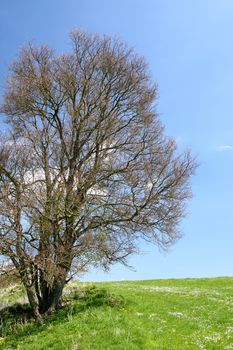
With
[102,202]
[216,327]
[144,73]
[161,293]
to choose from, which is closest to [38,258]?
[102,202]

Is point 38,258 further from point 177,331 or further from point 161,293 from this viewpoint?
point 161,293

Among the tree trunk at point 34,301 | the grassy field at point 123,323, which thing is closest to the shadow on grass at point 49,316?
the grassy field at point 123,323

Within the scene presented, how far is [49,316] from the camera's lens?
21.6 meters

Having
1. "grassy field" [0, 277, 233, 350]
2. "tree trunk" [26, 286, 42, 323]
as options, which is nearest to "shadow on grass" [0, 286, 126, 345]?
"grassy field" [0, 277, 233, 350]

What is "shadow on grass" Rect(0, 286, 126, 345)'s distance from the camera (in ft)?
66.3

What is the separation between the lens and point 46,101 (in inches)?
1038

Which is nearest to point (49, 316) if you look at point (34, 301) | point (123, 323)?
point (34, 301)

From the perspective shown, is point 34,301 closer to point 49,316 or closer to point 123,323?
point 49,316

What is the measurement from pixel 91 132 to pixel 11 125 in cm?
574

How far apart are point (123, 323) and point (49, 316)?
5.20m

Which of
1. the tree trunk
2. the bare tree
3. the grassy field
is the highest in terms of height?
the bare tree

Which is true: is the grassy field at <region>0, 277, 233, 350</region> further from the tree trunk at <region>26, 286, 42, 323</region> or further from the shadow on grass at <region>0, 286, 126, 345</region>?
the tree trunk at <region>26, 286, 42, 323</region>

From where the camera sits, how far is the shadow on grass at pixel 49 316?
2022 cm

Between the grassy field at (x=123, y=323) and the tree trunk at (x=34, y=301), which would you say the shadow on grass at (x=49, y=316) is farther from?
the tree trunk at (x=34, y=301)
